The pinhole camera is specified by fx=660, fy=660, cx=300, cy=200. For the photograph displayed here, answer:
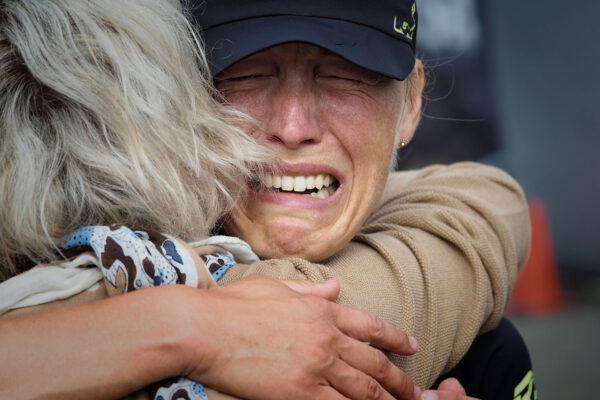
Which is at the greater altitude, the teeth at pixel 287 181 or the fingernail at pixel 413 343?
the teeth at pixel 287 181

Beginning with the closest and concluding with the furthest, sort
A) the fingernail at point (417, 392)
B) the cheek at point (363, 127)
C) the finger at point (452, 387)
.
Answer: the fingernail at point (417, 392) → the finger at point (452, 387) → the cheek at point (363, 127)

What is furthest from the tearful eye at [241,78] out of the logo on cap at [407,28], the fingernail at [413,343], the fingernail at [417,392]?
the fingernail at [417,392]

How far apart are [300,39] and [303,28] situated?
1.7 inches

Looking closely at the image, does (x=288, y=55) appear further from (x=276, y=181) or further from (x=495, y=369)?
(x=495, y=369)

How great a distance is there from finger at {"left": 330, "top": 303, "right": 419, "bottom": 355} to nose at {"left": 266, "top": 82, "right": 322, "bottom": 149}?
48 centimetres

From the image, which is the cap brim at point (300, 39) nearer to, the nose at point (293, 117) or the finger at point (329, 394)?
the nose at point (293, 117)

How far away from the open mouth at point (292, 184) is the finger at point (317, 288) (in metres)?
0.38

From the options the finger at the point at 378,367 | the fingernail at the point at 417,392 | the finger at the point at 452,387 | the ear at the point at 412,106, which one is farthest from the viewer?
the ear at the point at 412,106

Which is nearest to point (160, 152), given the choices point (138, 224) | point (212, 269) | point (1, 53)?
point (138, 224)

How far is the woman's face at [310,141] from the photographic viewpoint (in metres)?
1.71

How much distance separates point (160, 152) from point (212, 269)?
284 millimetres

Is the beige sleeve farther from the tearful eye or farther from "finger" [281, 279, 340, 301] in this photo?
the tearful eye

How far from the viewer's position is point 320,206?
70.5 inches

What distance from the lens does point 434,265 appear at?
5.91 feet
